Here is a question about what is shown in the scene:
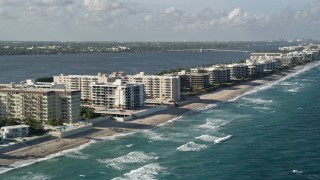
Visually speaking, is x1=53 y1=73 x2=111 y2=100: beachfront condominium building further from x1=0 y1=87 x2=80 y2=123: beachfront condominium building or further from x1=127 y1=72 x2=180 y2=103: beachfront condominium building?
x1=0 y1=87 x2=80 y2=123: beachfront condominium building

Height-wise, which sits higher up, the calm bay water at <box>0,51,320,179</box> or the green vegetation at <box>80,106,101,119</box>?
the green vegetation at <box>80,106,101,119</box>

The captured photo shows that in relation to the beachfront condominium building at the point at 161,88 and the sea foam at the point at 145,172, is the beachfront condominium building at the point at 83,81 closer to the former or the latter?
the beachfront condominium building at the point at 161,88

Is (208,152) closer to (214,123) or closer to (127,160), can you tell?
(127,160)

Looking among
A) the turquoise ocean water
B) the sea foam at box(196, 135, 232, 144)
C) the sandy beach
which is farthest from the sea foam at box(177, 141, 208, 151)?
the sandy beach

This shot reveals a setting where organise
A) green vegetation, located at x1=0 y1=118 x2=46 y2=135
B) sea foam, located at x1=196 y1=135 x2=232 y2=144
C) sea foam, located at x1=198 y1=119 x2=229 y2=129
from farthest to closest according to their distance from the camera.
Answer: sea foam, located at x1=198 y1=119 x2=229 y2=129
green vegetation, located at x1=0 y1=118 x2=46 y2=135
sea foam, located at x1=196 y1=135 x2=232 y2=144

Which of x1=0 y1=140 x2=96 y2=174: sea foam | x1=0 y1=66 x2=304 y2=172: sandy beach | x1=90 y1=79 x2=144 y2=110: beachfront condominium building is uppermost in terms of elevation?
x1=90 y1=79 x2=144 y2=110: beachfront condominium building

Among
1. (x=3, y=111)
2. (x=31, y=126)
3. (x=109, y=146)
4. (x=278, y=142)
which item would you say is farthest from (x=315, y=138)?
(x=3, y=111)

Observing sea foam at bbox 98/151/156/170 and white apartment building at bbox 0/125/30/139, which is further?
white apartment building at bbox 0/125/30/139
